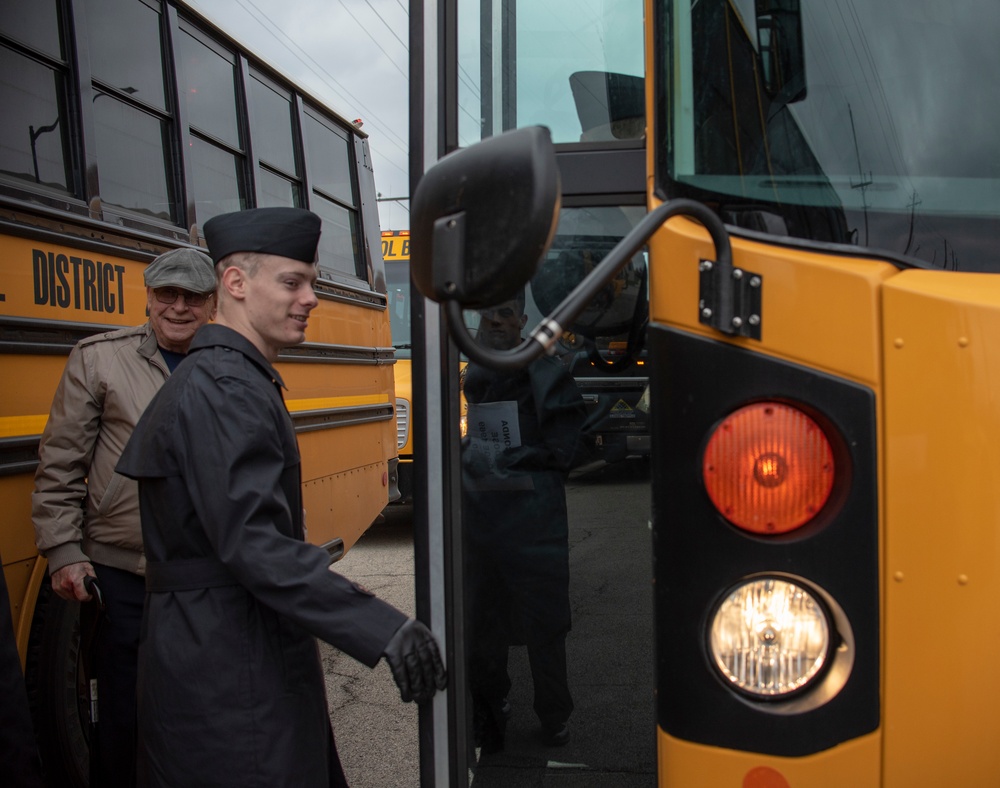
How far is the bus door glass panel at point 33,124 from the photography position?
122 inches

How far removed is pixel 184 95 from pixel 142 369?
1803 mm

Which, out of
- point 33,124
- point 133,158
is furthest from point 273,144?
point 33,124

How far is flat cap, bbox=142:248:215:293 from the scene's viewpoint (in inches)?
118

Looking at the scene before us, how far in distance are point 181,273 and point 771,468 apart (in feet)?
7.26

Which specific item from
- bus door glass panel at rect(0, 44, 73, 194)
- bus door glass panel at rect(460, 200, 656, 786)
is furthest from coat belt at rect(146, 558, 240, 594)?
bus door glass panel at rect(0, 44, 73, 194)

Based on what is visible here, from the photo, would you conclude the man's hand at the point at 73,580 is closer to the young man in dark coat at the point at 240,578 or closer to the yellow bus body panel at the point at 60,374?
the yellow bus body panel at the point at 60,374

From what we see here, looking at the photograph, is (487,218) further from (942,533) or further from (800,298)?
(942,533)

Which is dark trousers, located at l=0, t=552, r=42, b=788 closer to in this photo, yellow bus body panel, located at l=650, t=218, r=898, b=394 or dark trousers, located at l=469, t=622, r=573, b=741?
dark trousers, located at l=469, t=622, r=573, b=741

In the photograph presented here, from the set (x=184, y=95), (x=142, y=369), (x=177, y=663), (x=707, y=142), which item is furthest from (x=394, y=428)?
(x=707, y=142)

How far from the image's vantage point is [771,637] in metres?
1.37

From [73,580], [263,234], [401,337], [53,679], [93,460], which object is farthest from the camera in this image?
[401,337]

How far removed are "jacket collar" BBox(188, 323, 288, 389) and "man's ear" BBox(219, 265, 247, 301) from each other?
0.07 m

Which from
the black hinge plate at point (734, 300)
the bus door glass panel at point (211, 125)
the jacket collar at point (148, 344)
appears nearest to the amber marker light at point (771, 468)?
the black hinge plate at point (734, 300)

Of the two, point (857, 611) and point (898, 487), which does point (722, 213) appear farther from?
point (857, 611)
